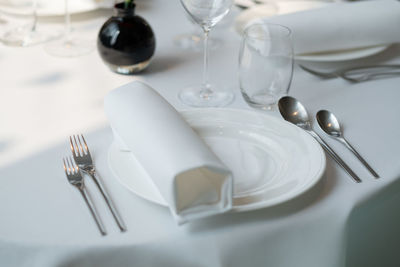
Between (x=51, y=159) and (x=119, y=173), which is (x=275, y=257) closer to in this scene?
(x=119, y=173)

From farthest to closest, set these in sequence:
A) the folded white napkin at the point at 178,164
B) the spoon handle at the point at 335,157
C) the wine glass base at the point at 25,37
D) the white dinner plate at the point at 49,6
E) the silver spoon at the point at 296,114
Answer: the white dinner plate at the point at 49,6
the wine glass base at the point at 25,37
the silver spoon at the point at 296,114
the spoon handle at the point at 335,157
the folded white napkin at the point at 178,164

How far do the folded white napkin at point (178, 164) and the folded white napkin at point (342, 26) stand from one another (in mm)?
516

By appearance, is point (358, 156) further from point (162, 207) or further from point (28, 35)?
point (28, 35)

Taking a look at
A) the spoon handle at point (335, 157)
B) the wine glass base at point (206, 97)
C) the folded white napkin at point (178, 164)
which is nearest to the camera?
the folded white napkin at point (178, 164)

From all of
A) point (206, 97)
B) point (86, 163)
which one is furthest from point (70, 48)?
point (86, 163)

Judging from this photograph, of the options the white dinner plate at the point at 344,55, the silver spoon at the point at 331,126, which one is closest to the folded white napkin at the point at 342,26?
the white dinner plate at the point at 344,55

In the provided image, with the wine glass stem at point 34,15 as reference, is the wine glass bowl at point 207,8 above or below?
Result: above

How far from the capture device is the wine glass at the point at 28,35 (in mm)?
1312

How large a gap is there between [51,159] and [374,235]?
0.55 m

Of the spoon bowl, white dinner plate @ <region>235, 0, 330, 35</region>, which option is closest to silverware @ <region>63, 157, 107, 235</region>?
the spoon bowl

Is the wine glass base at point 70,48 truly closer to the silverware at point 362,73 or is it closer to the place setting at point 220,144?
the place setting at point 220,144

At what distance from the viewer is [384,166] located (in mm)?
854

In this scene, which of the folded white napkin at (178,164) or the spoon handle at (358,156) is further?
the spoon handle at (358,156)

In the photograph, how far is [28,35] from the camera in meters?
1.35
